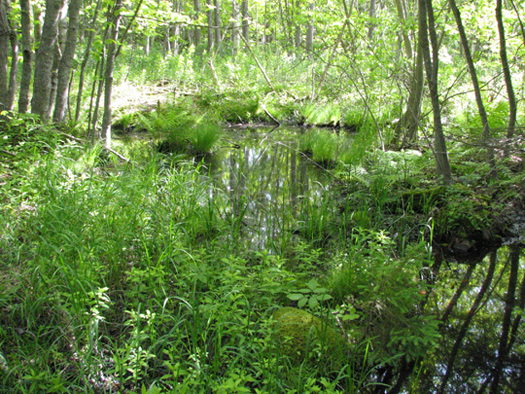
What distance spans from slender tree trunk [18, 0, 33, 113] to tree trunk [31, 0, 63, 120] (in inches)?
5.5

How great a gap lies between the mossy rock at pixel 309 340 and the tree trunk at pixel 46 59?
4318 millimetres

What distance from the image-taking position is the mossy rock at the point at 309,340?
218 centimetres

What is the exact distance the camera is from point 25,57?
5.01 metres

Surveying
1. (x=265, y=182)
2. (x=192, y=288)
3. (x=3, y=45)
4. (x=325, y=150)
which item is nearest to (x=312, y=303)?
(x=192, y=288)

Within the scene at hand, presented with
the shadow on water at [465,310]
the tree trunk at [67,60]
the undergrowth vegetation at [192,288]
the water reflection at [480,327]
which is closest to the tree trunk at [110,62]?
the tree trunk at [67,60]

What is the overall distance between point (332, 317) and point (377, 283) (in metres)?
0.38

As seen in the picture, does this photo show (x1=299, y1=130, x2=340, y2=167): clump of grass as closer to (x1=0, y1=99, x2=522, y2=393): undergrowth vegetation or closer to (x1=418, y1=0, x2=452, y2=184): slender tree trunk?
(x1=0, y1=99, x2=522, y2=393): undergrowth vegetation

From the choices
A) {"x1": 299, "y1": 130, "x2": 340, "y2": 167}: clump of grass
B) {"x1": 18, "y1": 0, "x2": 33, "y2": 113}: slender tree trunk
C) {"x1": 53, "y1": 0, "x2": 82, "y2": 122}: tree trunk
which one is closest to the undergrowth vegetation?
{"x1": 18, "y1": 0, "x2": 33, "y2": 113}: slender tree trunk

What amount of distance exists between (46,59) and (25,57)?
11.5 inches

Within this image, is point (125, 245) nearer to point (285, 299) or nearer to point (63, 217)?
point (63, 217)

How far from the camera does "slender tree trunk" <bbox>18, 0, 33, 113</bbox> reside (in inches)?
197

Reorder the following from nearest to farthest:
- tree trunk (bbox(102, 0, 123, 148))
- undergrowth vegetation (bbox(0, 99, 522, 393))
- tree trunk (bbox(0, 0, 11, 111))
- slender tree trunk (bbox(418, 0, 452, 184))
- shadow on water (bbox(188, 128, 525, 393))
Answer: undergrowth vegetation (bbox(0, 99, 522, 393))
shadow on water (bbox(188, 128, 525, 393))
slender tree trunk (bbox(418, 0, 452, 184))
tree trunk (bbox(0, 0, 11, 111))
tree trunk (bbox(102, 0, 123, 148))

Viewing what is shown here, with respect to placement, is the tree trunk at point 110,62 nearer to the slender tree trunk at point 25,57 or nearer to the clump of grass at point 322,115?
the slender tree trunk at point 25,57

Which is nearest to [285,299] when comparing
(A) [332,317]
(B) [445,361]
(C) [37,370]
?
(A) [332,317]
